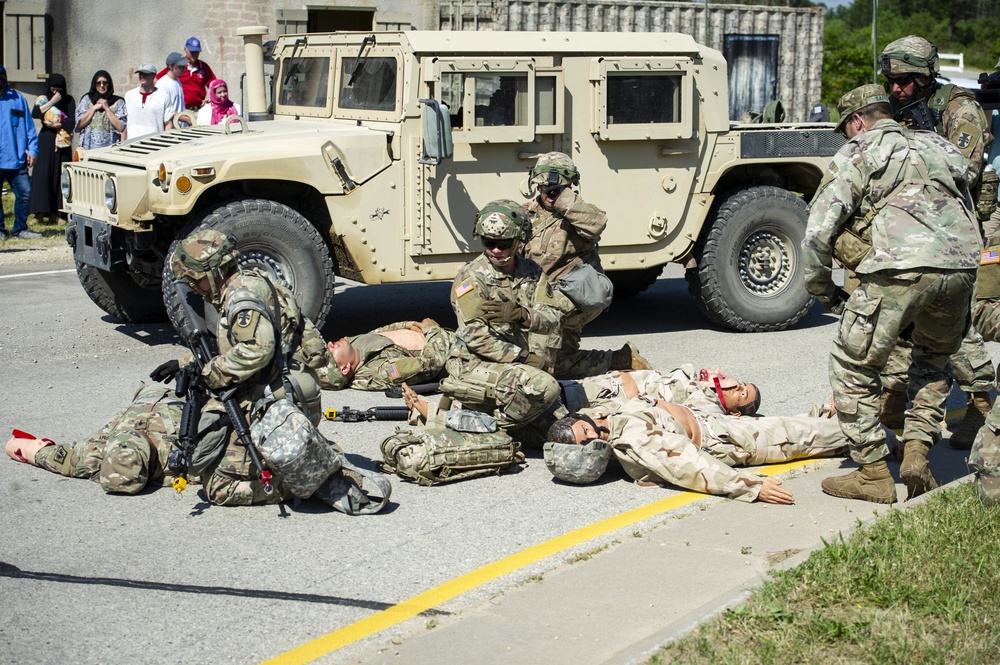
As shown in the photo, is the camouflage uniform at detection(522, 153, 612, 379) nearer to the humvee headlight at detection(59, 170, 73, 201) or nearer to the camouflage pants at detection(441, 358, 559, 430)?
the camouflage pants at detection(441, 358, 559, 430)

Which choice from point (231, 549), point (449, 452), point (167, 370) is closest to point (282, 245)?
point (167, 370)

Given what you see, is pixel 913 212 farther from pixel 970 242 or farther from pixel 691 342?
pixel 691 342

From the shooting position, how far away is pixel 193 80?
12688 millimetres

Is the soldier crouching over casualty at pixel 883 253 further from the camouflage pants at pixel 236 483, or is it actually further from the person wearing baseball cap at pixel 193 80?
the person wearing baseball cap at pixel 193 80

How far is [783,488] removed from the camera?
5609 millimetres

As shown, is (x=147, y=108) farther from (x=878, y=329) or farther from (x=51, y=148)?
(x=878, y=329)

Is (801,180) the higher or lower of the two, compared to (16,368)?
higher

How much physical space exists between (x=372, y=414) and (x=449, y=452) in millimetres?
1221

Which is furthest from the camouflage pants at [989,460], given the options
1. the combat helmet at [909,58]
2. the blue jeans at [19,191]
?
the blue jeans at [19,191]

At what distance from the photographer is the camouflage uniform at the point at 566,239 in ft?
24.3

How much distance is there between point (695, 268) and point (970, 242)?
13.1ft

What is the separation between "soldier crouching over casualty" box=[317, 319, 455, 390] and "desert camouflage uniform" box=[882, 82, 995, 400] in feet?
8.84

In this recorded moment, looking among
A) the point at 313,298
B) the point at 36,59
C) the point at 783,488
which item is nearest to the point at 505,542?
the point at 783,488

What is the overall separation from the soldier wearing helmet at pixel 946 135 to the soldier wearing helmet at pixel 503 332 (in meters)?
1.76
